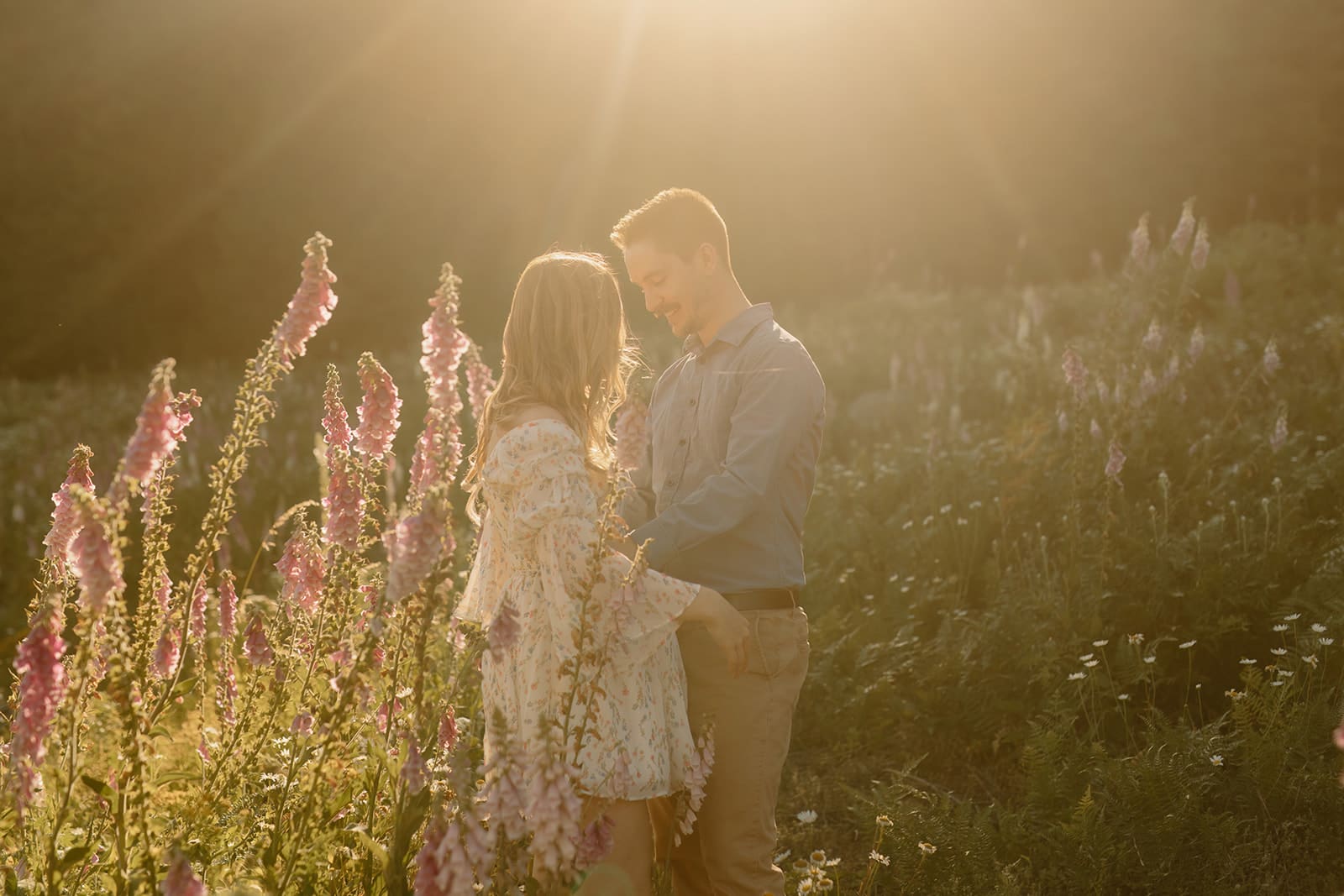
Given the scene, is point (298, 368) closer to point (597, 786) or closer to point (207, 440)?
point (207, 440)

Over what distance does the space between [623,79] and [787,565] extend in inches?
989

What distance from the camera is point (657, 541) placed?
3.01 m

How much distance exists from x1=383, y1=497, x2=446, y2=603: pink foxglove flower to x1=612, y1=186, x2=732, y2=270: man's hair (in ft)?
5.26

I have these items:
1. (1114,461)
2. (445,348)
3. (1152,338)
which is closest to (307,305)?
(445,348)

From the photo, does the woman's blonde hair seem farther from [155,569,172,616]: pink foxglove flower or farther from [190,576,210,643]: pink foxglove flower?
[190,576,210,643]: pink foxglove flower

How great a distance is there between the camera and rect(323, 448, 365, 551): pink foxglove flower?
2.70 metres

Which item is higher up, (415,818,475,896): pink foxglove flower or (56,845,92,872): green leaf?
(56,845,92,872): green leaf

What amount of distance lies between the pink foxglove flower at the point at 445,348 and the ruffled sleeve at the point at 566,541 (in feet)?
1.03

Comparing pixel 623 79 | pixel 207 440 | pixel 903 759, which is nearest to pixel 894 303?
pixel 207 440

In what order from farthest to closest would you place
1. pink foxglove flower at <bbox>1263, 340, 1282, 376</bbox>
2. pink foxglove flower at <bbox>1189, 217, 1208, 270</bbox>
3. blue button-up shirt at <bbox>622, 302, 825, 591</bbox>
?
pink foxglove flower at <bbox>1189, 217, 1208, 270</bbox>, pink foxglove flower at <bbox>1263, 340, 1282, 376</bbox>, blue button-up shirt at <bbox>622, 302, 825, 591</bbox>

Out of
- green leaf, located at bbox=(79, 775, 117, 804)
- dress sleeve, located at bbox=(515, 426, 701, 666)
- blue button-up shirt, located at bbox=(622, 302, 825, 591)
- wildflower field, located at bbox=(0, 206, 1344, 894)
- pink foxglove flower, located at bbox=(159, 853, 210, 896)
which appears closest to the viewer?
pink foxglove flower, located at bbox=(159, 853, 210, 896)

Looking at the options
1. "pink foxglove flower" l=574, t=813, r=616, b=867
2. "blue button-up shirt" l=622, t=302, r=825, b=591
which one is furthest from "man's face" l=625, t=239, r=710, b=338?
"pink foxglove flower" l=574, t=813, r=616, b=867

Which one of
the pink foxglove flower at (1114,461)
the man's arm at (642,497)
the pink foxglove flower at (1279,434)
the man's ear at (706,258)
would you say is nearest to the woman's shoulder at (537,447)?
the man's arm at (642,497)

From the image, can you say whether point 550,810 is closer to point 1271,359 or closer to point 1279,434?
point 1279,434
